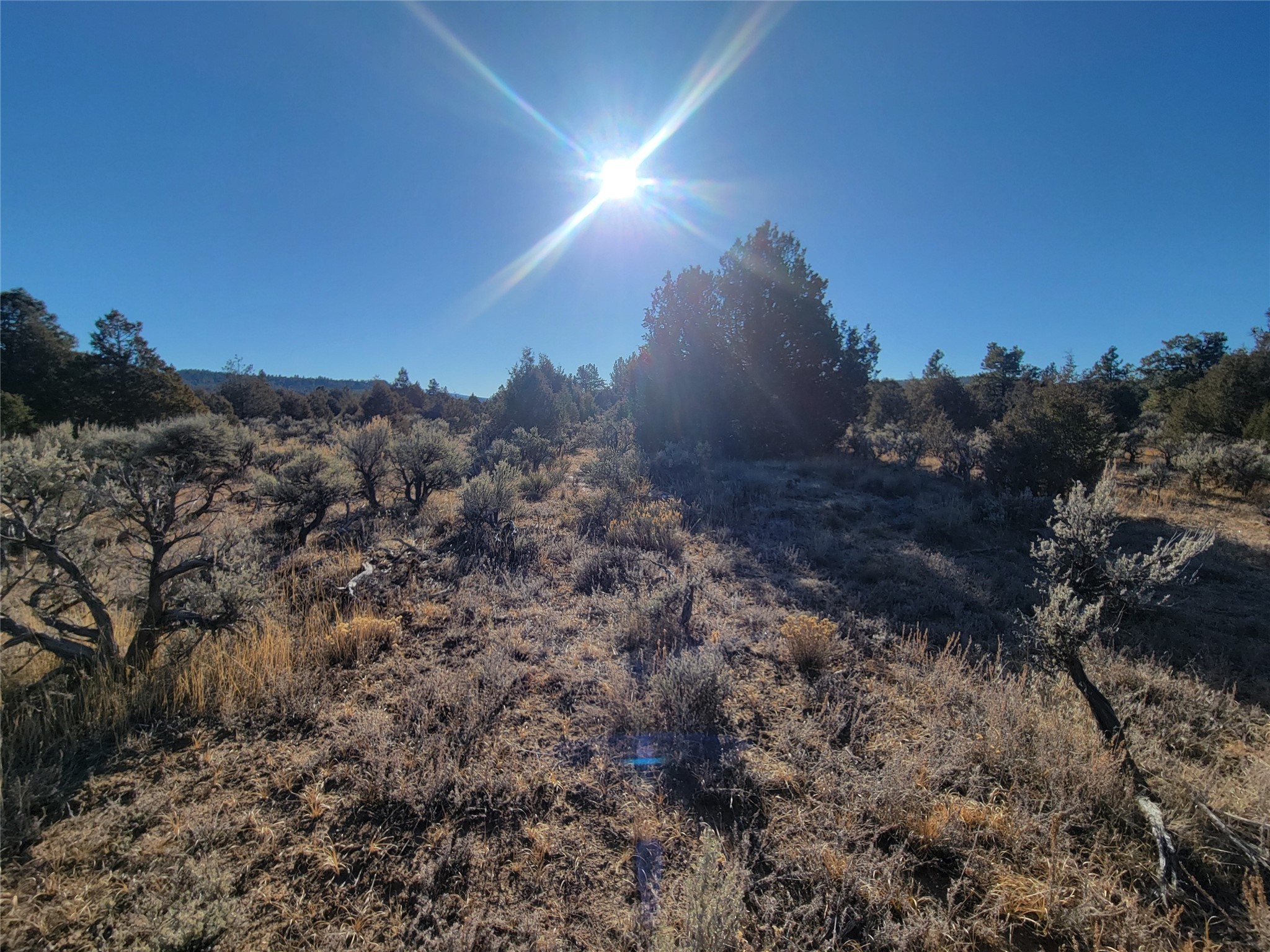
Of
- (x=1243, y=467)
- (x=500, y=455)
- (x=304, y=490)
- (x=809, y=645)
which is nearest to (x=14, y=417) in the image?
(x=304, y=490)

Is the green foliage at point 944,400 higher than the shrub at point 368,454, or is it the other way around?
the green foliage at point 944,400

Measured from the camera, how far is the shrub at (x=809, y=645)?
11.8 feet

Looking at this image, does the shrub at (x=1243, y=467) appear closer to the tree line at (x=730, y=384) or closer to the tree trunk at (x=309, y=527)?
the tree line at (x=730, y=384)

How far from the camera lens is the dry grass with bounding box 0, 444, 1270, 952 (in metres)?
1.75

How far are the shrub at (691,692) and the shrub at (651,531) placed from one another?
281 cm

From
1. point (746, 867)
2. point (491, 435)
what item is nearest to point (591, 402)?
point (491, 435)

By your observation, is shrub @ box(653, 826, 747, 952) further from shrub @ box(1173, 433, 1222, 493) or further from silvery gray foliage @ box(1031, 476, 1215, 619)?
shrub @ box(1173, 433, 1222, 493)

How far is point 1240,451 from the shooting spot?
9.30 meters

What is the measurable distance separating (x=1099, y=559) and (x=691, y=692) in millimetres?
3361

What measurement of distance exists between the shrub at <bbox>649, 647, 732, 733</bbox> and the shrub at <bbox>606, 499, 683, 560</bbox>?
281cm

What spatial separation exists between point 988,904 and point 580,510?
21.7ft

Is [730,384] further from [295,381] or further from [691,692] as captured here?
[295,381]

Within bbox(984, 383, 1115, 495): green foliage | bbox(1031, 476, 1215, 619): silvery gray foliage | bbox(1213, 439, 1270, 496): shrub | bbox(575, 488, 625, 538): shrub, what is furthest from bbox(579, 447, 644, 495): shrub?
bbox(1213, 439, 1270, 496): shrub

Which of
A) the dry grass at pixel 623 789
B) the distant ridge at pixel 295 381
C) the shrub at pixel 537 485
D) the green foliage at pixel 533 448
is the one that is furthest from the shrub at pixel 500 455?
the distant ridge at pixel 295 381
